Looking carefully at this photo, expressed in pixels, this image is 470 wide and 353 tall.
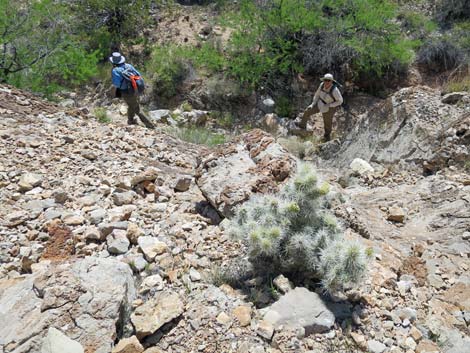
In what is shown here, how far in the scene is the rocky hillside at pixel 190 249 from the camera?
2.59 meters

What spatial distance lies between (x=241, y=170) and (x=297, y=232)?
120 cm

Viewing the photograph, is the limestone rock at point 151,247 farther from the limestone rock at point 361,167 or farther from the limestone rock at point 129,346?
the limestone rock at point 361,167

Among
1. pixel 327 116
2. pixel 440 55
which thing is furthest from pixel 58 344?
pixel 440 55

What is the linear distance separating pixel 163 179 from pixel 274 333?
8.24 feet

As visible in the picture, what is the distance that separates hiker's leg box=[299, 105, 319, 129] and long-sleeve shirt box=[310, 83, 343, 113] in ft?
0.60

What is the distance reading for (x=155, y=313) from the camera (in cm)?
272

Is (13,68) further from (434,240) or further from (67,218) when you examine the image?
(434,240)

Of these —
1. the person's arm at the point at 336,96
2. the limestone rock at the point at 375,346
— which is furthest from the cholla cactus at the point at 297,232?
the person's arm at the point at 336,96

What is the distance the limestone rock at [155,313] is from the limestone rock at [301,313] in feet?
2.12

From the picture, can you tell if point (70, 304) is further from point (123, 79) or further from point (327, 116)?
point (327, 116)

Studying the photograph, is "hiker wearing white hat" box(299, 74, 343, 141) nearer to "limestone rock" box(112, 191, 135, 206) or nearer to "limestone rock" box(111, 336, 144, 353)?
"limestone rock" box(112, 191, 135, 206)

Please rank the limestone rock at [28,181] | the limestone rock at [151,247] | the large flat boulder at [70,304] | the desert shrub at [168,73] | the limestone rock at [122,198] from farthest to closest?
the desert shrub at [168,73], the limestone rock at [28,181], the limestone rock at [122,198], the limestone rock at [151,247], the large flat boulder at [70,304]

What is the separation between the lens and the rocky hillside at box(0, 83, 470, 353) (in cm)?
259

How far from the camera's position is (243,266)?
3201 mm
